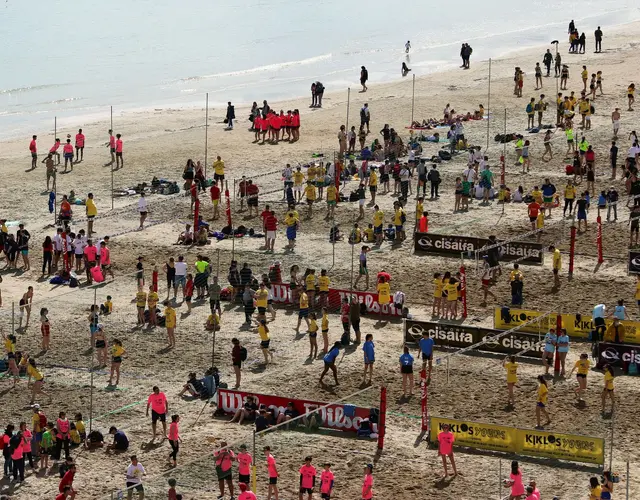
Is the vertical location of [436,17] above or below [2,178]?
above

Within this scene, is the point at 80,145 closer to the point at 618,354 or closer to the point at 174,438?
the point at 618,354

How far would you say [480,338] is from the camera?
37344mm

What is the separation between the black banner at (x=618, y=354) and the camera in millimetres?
35719

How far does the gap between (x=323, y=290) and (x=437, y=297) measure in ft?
10.1

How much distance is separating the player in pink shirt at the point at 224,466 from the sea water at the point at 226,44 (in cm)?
4838

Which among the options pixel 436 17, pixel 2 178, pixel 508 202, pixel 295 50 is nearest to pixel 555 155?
pixel 508 202

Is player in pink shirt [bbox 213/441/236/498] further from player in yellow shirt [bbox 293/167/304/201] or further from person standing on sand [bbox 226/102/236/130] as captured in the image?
person standing on sand [bbox 226/102/236/130]

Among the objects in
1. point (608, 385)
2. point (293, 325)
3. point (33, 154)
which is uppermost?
point (33, 154)

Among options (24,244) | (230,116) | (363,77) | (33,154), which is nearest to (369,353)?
(24,244)

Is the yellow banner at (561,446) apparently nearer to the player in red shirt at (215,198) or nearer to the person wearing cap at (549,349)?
the person wearing cap at (549,349)

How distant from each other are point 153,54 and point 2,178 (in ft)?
170

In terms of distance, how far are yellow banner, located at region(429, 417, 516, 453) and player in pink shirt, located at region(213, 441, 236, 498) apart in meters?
4.93

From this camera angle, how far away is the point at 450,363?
36.9 m

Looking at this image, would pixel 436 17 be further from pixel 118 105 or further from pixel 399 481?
pixel 399 481
